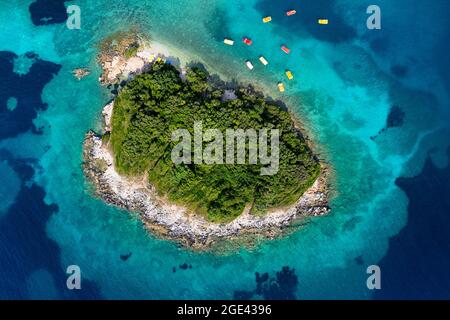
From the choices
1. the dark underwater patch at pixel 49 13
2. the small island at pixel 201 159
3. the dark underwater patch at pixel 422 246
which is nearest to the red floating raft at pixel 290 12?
the small island at pixel 201 159

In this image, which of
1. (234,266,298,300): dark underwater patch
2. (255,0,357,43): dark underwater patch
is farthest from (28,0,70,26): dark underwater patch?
(234,266,298,300): dark underwater patch

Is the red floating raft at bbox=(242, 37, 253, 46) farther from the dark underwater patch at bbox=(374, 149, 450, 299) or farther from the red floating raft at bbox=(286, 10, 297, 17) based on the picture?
the dark underwater patch at bbox=(374, 149, 450, 299)

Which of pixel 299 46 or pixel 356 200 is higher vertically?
pixel 299 46

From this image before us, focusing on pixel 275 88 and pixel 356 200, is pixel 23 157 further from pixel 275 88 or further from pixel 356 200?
pixel 356 200

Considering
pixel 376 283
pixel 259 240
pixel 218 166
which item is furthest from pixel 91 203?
pixel 376 283

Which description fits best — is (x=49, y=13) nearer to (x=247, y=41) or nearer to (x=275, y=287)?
(x=247, y=41)

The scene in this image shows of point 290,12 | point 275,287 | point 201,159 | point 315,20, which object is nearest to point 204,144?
point 201,159
